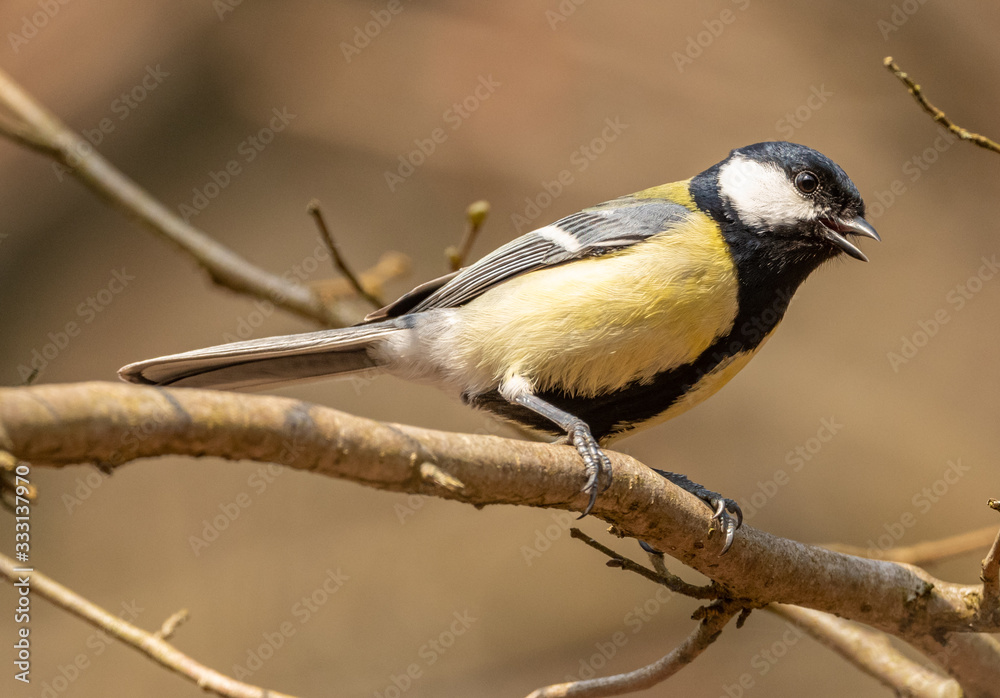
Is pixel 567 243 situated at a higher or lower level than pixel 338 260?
higher

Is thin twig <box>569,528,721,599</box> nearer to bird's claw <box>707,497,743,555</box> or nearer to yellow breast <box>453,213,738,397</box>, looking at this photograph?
bird's claw <box>707,497,743,555</box>

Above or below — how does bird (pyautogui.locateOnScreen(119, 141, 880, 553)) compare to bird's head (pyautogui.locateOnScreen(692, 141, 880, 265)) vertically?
below

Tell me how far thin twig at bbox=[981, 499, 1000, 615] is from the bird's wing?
3.86ft

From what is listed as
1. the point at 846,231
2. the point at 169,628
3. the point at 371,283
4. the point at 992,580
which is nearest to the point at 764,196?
the point at 846,231

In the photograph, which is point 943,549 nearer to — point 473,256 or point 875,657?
point 875,657

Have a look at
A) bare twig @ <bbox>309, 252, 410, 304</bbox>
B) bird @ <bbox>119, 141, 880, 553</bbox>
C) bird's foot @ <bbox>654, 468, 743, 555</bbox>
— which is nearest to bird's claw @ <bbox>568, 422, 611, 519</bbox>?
bird @ <bbox>119, 141, 880, 553</bbox>

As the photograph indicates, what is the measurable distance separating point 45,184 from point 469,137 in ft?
8.66

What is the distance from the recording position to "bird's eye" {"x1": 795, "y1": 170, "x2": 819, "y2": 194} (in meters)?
2.50

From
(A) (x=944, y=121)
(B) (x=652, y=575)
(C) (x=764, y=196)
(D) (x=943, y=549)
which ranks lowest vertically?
(B) (x=652, y=575)

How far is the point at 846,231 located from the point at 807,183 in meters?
0.19

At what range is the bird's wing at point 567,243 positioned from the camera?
248 cm

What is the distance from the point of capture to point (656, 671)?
1.99 m

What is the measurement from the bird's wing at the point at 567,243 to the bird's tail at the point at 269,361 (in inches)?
7.4

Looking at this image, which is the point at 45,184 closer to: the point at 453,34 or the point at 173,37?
the point at 173,37
